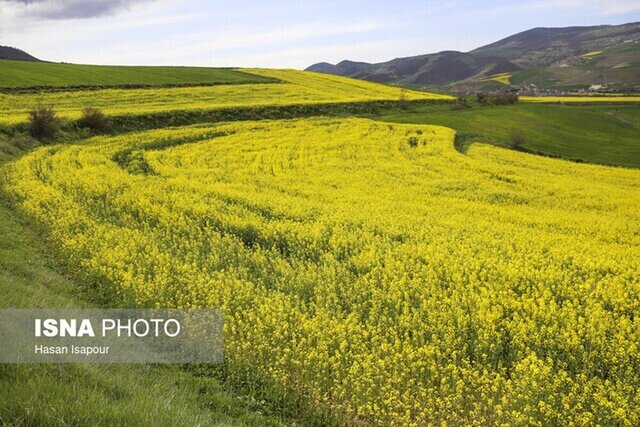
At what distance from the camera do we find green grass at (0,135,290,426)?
15.1ft

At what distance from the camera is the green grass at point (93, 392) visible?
459cm

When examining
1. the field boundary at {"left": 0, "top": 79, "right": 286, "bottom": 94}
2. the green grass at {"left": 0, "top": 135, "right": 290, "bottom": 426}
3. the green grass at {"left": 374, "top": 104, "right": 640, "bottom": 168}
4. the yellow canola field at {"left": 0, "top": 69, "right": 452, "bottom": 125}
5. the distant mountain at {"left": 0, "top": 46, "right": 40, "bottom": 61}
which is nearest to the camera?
the green grass at {"left": 0, "top": 135, "right": 290, "bottom": 426}

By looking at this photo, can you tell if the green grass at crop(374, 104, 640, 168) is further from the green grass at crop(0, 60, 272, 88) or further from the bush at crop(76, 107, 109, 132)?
the bush at crop(76, 107, 109, 132)

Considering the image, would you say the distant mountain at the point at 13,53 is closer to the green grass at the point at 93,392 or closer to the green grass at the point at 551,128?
the green grass at the point at 551,128

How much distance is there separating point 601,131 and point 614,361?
58760 mm

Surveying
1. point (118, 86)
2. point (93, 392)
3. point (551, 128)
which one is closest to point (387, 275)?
point (93, 392)

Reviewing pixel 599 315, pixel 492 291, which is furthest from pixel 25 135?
pixel 599 315

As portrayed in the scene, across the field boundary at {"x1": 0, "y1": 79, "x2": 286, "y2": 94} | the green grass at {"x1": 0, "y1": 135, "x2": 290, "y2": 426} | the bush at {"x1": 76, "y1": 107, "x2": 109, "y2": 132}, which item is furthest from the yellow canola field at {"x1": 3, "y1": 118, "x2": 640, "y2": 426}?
the field boundary at {"x1": 0, "y1": 79, "x2": 286, "y2": 94}

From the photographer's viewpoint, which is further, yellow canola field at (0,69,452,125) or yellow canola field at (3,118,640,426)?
yellow canola field at (0,69,452,125)

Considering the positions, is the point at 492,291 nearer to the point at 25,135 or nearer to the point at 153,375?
the point at 153,375

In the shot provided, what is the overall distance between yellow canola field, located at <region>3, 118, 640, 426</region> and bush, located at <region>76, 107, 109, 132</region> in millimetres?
10623

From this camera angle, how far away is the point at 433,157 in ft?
112

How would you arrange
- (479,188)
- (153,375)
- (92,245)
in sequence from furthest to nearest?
1. (479,188)
2. (92,245)
3. (153,375)

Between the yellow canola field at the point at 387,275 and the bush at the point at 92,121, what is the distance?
34.9 ft
